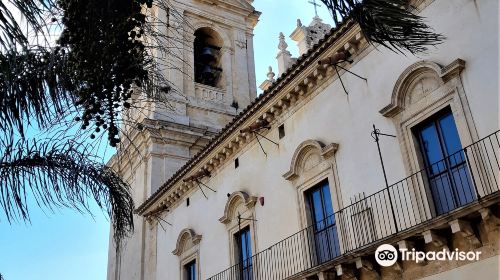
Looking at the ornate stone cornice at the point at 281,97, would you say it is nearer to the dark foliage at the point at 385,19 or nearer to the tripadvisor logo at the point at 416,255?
the tripadvisor logo at the point at 416,255

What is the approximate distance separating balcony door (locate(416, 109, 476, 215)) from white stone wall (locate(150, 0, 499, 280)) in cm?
39

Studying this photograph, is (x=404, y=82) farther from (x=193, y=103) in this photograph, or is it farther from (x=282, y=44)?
(x=282, y=44)

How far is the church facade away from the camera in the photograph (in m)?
8.59

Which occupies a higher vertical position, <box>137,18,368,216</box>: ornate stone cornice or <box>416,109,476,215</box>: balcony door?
<box>137,18,368,216</box>: ornate stone cornice

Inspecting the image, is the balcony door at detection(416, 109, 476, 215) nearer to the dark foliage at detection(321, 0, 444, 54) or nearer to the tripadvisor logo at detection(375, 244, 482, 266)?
the tripadvisor logo at detection(375, 244, 482, 266)

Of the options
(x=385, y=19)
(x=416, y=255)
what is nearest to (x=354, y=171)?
(x=416, y=255)

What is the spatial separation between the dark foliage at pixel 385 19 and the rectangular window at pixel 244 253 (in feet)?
32.6

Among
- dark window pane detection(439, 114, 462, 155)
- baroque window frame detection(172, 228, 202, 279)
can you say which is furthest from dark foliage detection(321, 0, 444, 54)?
baroque window frame detection(172, 228, 202, 279)

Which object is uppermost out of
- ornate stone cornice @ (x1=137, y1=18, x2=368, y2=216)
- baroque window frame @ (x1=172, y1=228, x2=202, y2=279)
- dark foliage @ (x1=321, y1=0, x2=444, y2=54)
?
ornate stone cornice @ (x1=137, y1=18, x2=368, y2=216)

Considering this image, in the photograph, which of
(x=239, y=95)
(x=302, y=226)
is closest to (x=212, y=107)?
(x=239, y=95)

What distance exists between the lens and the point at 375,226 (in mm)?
10047

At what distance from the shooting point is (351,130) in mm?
11250

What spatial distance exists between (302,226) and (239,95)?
45.1ft

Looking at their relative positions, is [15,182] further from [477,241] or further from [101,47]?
[477,241]
